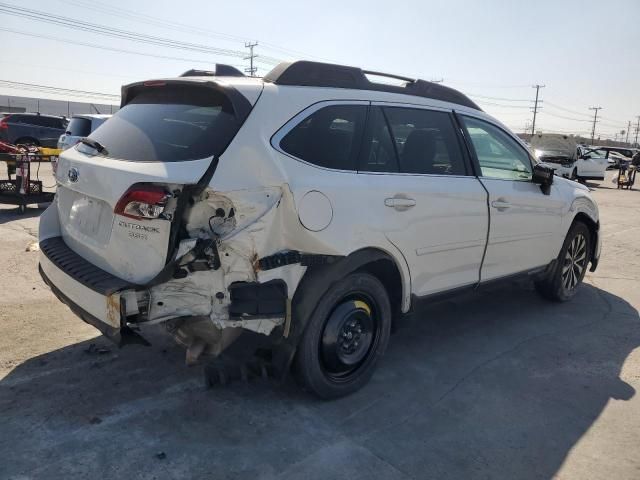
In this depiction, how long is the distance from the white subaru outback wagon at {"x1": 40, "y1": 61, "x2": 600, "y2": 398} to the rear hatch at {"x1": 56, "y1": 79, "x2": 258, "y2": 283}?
0.03 ft

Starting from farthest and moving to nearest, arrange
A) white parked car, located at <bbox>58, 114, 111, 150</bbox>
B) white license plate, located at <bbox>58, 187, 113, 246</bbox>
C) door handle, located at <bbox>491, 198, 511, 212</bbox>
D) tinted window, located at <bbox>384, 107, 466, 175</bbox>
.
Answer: white parked car, located at <bbox>58, 114, 111, 150</bbox> < door handle, located at <bbox>491, 198, 511, 212</bbox> < tinted window, located at <bbox>384, 107, 466, 175</bbox> < white license plate, located at <bbox>58, 187, 113, 246</bbox>

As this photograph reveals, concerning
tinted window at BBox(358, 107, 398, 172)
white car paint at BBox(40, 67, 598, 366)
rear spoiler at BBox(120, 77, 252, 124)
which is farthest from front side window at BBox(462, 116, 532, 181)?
rear spoiler at BBox(120, 77, 252, 124)

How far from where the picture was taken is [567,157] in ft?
73.7

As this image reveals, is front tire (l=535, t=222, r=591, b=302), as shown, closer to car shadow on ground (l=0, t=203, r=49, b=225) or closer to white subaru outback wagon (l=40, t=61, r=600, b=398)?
white subaru outback wagon (l=40, t=61, r=600, b=398)

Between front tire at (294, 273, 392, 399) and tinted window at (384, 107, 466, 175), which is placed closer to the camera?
front tire at (294, 273, 392, 399)

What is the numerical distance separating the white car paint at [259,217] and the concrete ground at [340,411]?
66cm

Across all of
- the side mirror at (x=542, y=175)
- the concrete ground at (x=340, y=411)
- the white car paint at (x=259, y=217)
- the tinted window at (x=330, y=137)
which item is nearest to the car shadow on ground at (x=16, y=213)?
the concrete ground at (x=340, y=411)

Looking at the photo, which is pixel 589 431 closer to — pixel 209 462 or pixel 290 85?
pixel 209 462

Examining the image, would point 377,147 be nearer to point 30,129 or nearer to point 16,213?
point 16,213

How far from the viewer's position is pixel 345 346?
3.56 meters

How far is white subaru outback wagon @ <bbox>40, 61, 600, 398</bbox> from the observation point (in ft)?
9.48

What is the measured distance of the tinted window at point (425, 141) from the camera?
381cm

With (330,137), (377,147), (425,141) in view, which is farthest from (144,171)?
(425,141)

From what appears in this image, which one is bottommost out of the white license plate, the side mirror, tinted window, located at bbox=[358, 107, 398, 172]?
the white license plate
